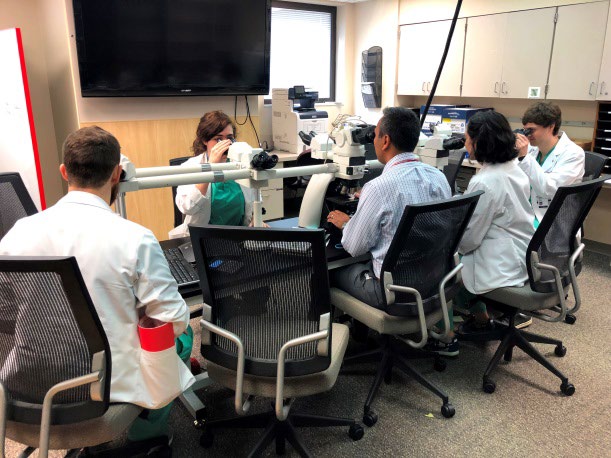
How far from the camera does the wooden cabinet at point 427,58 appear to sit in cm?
469

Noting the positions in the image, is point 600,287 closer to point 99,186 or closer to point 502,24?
point 502,24

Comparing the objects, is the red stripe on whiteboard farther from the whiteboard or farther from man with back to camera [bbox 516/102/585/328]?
man with back to camera [bbox 516/102/585/328]

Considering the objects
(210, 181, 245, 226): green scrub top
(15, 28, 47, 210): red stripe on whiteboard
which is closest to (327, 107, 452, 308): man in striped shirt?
(210, 181, 245, 226): green scrub top

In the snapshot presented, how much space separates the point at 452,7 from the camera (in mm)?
4727

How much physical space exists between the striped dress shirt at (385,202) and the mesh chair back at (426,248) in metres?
0.12

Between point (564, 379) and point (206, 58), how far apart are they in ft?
11.4

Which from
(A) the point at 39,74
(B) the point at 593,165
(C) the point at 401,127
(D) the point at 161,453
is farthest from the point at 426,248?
(A) the point at 39,74

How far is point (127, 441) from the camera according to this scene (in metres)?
1.82

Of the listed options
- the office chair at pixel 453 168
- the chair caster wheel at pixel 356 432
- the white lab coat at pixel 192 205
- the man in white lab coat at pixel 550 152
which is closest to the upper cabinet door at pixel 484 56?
the office chair at pixel 453 168

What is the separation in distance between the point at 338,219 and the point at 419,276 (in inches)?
16.4

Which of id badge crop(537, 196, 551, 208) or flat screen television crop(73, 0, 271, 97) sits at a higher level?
flat screen television crop(73, 0, 271, 97)

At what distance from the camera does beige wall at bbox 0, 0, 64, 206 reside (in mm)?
3697

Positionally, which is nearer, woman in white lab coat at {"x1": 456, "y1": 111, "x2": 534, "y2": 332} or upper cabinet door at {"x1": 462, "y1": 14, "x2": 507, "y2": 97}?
woman in white lab coat at {"x1": 456, "y1": 111, "x2": 534, "y2": 332}

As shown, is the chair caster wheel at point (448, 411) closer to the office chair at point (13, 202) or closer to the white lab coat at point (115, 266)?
the white lab coat at point (115, 266)
